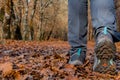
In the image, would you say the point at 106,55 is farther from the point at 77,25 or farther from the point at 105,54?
the point at 77,25

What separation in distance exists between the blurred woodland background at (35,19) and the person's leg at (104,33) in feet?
68.8

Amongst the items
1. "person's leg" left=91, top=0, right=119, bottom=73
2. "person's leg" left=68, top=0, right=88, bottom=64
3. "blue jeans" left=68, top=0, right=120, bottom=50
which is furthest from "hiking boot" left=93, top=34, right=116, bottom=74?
Answer: "person's leg" left=68, top=0, right=88, bottom=64

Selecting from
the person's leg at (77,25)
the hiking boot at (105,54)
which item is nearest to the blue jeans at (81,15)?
the person's leg at (77,25)

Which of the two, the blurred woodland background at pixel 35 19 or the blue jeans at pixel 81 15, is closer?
the blue jeans at pixel 81 15

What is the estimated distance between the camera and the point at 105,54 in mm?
2477

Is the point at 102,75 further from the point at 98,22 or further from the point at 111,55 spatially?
the point at 98,22

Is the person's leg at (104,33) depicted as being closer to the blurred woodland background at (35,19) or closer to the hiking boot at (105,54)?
the hiking boot at (105,54)

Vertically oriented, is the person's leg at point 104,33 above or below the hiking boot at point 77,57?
above

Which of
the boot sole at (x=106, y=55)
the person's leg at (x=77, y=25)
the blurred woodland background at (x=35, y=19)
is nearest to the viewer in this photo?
the boot sole at (x=106, y=55)

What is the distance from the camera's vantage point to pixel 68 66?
2943 mm

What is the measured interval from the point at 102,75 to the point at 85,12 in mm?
745

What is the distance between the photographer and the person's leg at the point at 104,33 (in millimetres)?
2473

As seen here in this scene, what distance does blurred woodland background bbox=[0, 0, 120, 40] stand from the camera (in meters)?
24.5

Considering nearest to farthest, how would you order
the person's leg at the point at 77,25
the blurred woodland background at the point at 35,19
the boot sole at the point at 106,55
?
the boot sole at the point at 106,55
the person's leg at the point at 77,25
the blurred woodland background at the point at 35,19
